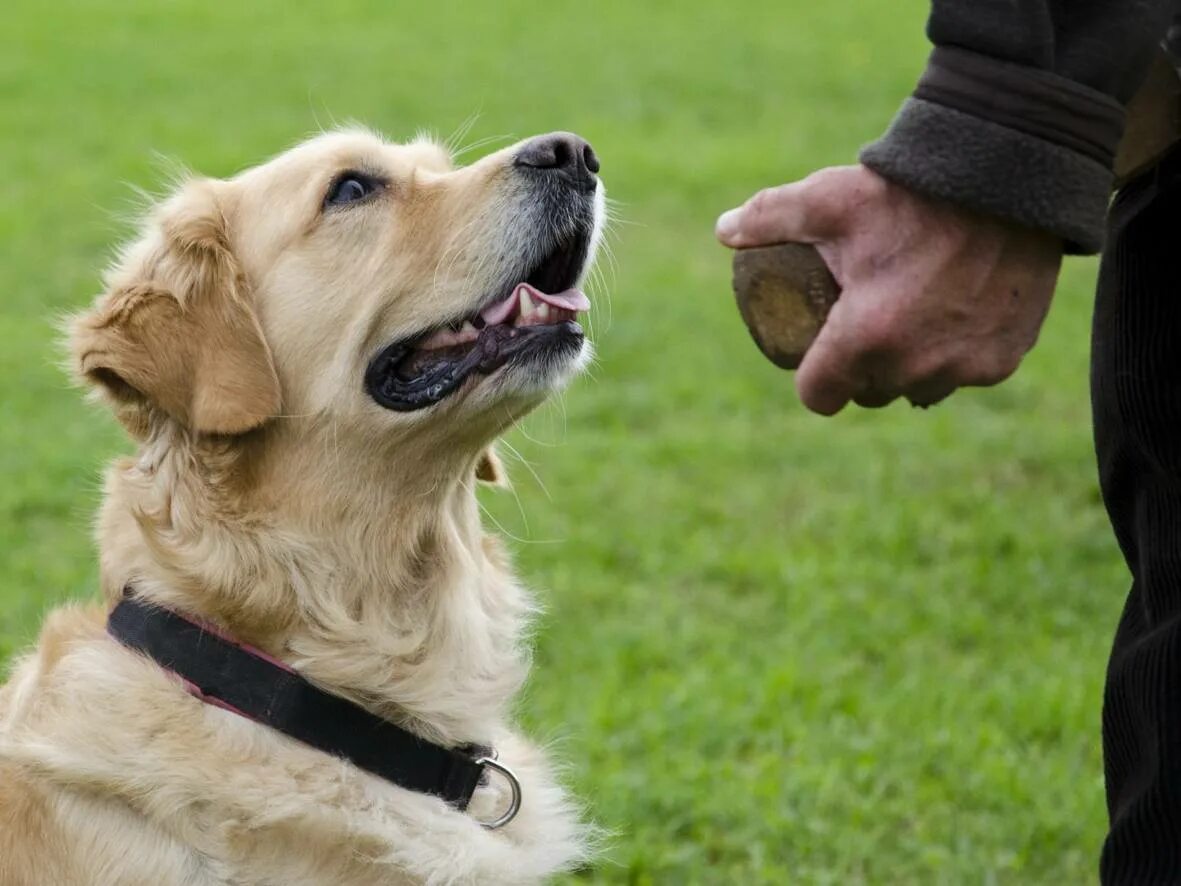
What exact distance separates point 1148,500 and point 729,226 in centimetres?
84

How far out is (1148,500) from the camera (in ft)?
8.50

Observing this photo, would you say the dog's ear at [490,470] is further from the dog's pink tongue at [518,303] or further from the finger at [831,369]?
the finger at [831,369]

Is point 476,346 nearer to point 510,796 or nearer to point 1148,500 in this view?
point 510,796

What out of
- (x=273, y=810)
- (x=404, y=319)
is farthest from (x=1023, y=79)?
→ (x=273, y=810)

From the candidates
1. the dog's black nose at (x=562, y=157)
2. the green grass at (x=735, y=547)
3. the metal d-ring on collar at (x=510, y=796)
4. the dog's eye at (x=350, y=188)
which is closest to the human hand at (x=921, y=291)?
the dog's black nose at (x=562, y=157)

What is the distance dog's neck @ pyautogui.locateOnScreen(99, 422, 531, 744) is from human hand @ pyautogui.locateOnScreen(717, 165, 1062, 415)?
1290 mm

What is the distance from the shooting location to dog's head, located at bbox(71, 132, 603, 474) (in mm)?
3449

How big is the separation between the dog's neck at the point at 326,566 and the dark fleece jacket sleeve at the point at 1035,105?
1.60m

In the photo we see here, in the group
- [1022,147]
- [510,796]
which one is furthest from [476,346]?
[1022,147]

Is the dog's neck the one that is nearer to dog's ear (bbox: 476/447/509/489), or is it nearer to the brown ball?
dog's ear (bbox: 476/447/509/489)

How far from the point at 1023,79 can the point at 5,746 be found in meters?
2.36

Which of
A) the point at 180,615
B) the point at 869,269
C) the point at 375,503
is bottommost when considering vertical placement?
the point at 180,615

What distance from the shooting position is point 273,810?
316cm

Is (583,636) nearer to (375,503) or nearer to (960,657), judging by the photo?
(960,657)
